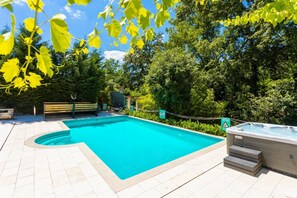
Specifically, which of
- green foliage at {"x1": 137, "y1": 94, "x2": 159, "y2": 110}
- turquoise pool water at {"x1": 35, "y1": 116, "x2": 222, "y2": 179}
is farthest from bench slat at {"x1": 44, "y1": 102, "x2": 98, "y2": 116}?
green foliage at {"x1": 137, "y1": 94, "x2": 159, "y2": 110}

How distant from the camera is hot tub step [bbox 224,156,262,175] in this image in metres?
3.68

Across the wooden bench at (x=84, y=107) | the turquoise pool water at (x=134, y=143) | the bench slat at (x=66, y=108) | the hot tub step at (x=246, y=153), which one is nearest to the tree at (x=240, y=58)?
the turquoise pool water at (x=134, y=143)

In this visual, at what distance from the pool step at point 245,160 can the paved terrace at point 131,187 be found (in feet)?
0.44

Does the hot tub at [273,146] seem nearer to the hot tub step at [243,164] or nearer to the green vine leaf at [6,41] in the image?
the hot tub step at [243,164]

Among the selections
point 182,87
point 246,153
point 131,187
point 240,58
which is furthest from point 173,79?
point 131,187

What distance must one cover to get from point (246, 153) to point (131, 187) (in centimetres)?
276

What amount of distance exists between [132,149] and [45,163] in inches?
111

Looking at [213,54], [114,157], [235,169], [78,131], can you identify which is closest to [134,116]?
[78,131]

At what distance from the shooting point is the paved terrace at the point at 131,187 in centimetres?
301

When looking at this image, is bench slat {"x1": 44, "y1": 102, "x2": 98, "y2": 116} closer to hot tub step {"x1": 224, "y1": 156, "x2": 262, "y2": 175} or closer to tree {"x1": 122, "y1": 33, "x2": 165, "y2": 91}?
hot tub step {"x1": 224, "y1": 156, "x2": 262, "y2": 175}

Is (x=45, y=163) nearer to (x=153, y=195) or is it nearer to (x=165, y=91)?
(x=153, y=195)

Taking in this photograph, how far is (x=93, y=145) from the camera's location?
21.4 feet

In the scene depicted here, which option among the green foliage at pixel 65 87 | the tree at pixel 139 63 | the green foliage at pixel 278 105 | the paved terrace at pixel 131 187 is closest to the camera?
the paved terrace at pixel 131 187

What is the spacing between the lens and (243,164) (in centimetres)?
379
